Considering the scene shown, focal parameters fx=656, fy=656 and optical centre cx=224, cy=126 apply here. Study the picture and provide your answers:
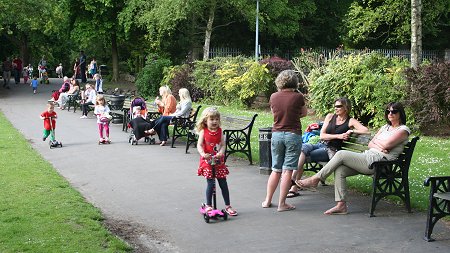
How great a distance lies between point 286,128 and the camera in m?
8.23

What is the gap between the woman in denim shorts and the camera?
8211mm

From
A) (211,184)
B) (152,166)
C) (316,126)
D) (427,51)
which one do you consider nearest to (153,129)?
(152,166)

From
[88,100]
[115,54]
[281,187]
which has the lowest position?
[281,187]

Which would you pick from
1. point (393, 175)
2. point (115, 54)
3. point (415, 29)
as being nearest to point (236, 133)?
point (393, 175)

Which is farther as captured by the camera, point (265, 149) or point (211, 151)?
point (265, 149)

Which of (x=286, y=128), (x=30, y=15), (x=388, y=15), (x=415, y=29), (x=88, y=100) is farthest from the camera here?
(x=30, y=15)

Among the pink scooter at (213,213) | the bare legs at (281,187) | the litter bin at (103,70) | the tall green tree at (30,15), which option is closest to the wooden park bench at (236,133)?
the bare legs at (281,187)

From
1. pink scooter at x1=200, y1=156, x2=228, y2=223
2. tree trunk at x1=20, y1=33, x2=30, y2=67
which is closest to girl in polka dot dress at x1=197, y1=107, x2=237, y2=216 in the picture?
pink scooter at x1=200, y1=156, x2=228, y2=223

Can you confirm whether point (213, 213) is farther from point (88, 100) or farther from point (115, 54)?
point (115, 54)

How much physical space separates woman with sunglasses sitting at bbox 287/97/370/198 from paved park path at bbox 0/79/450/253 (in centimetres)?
50

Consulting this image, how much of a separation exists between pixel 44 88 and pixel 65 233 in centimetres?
3239

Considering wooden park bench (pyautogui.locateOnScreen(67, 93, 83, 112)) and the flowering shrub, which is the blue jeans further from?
wooden park bench (pyautogui.locateOnScreen(67, 93, 83, 112))

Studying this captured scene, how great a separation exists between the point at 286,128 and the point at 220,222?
1.44 meters

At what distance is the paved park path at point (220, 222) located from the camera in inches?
270
